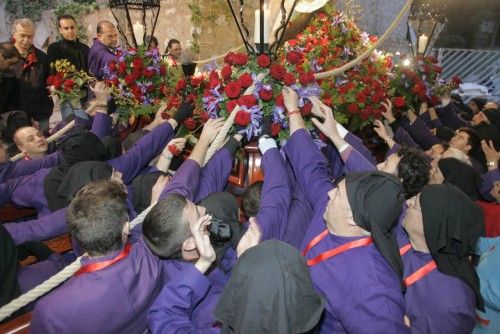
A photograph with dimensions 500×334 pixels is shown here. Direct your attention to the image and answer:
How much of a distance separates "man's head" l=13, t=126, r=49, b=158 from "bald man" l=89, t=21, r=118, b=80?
1505mm

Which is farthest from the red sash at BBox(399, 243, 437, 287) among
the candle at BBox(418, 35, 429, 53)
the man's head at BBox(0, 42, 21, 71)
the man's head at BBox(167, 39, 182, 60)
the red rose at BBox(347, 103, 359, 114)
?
the man's head at BBox(167, 39, 182, 60)

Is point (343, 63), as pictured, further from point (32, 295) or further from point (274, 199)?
point (32, 295)

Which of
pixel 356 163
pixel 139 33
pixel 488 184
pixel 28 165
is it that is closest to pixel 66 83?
pixel 139 33

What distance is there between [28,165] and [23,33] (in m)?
3.30

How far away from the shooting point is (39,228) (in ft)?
8.43

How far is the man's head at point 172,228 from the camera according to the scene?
1922 millimetres

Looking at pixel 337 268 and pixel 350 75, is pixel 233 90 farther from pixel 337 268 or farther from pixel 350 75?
pixel 350 75

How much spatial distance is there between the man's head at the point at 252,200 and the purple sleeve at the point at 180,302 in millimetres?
1009

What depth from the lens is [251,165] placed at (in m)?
3.28

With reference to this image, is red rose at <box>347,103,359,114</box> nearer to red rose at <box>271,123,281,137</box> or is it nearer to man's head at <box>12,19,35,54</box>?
red rose at <box>271,123,281,137</box>

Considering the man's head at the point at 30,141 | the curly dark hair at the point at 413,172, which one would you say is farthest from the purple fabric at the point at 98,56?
the curly dark hair at the point at 413,172

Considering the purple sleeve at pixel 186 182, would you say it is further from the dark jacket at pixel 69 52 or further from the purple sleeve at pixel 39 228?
the dark jacket at pixel 69 52

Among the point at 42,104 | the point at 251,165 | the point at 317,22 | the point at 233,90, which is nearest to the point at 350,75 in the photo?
the point at 317,22

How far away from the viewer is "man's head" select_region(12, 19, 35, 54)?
221 inches
